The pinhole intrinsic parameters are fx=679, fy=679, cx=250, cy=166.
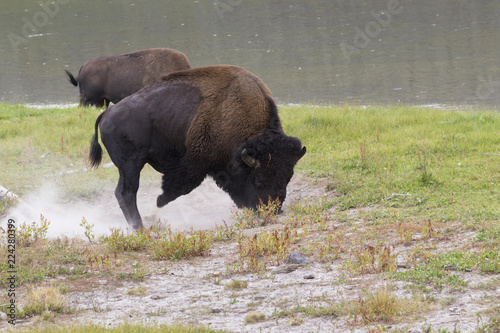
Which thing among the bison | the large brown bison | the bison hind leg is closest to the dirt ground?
the bison

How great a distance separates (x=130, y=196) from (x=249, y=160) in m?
1.66

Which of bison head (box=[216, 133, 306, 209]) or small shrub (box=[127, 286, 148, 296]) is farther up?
bison head (box=[216, 133, 306, 209])

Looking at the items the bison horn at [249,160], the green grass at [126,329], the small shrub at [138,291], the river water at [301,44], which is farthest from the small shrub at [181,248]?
the river water at [301,44]

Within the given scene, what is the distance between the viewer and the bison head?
7.50 metres

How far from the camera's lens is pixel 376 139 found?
10430 millimetres

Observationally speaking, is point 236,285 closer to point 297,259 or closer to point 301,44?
point 297,259

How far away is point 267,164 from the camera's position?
754 cm

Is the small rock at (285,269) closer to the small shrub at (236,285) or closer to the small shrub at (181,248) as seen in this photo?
the small shrub at (236,285)

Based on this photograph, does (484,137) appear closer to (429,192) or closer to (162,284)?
(429,192)

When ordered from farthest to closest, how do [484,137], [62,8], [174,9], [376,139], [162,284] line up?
[62,8], [174,9], [376,139], [484,137], [162,284]

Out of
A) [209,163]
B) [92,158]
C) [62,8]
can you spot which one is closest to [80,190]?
[92,158]

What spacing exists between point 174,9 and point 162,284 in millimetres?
33599

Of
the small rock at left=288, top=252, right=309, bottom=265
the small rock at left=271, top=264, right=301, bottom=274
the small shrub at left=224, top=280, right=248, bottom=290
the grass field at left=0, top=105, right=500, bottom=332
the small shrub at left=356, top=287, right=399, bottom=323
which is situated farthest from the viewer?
the small rock at left=288, top=252, right=309, bottom=265

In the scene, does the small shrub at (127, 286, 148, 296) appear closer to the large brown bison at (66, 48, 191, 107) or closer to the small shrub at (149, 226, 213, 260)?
the small shrub at (149, 226, 213, 260)
